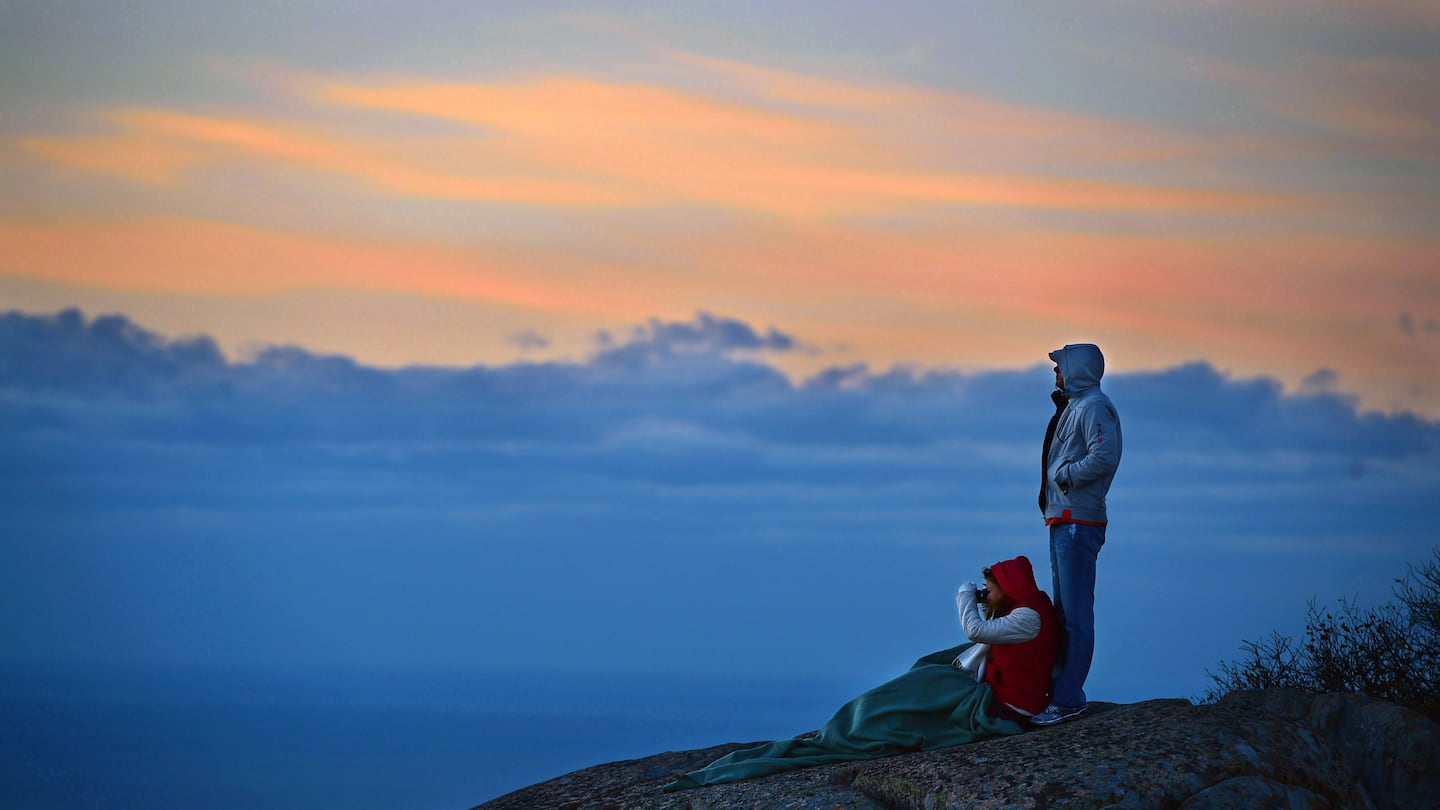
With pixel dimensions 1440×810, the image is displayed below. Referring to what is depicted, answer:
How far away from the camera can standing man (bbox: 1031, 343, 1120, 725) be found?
11.7 metres

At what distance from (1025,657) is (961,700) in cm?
65

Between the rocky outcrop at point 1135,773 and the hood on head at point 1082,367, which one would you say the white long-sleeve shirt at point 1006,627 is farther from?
the hood on head at point 1082,367

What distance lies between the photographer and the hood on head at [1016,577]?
11656 millimetres

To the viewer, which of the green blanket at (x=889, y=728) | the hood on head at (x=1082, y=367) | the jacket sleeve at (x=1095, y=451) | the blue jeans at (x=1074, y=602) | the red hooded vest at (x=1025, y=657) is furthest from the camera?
the hood on head at (x=1082, y=367)

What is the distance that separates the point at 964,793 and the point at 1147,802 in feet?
4.05

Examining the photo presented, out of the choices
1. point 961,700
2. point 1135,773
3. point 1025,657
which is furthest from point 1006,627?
point 1135,773

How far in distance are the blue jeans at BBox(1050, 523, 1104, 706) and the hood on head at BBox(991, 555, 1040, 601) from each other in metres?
0.34

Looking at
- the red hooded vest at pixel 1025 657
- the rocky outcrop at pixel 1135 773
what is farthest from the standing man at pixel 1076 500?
the rocky outcrop at pixel 1135 773

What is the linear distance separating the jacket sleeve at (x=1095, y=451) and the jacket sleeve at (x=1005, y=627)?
129 centimetres

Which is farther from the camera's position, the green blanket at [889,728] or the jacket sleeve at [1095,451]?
the jacket sleeve at [1095,451]

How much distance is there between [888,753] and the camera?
11.3 metres

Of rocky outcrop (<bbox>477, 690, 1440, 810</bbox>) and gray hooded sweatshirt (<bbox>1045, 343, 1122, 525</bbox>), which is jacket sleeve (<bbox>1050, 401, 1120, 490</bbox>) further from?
rocky outcrop (<bbox>477, 690, 1440, 810</bbox>)

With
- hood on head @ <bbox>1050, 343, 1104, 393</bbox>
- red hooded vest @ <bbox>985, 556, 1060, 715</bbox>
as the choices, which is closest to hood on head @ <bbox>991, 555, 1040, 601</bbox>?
red hooded vest @ <bbox>985, 556, 1060, 715</bbox>

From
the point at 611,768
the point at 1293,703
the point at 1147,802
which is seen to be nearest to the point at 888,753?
the point at 1147,802
